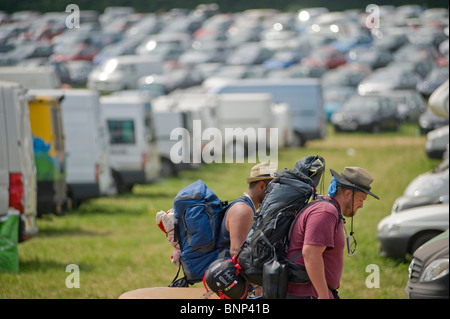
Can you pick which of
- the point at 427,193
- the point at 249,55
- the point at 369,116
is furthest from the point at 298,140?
the point at 427,193

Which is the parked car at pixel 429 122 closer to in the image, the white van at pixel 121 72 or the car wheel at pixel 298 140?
the car wheel at pixel 298 140

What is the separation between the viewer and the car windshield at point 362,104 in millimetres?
36594

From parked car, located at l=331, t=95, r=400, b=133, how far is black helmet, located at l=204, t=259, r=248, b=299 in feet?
103

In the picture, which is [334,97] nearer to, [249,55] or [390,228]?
[249,55]

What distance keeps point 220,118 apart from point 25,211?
62.9 ft

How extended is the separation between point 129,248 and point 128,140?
6904 millimetres

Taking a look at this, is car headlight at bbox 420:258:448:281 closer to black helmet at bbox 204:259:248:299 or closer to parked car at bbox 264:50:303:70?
black helmet at bbox 204:259:248:299

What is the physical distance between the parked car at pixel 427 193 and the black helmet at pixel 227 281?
8.05 metres

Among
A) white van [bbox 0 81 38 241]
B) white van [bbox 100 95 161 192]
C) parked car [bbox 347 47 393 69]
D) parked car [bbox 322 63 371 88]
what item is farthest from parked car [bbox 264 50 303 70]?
white van [bbox 0 81 38 241]

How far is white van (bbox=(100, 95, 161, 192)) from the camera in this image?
20.2 meters

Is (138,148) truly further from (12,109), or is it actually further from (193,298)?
(193,298)

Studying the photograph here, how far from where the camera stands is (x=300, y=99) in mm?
34219

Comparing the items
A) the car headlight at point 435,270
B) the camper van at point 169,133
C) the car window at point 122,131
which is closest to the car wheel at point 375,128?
the camper van at point 169,133
